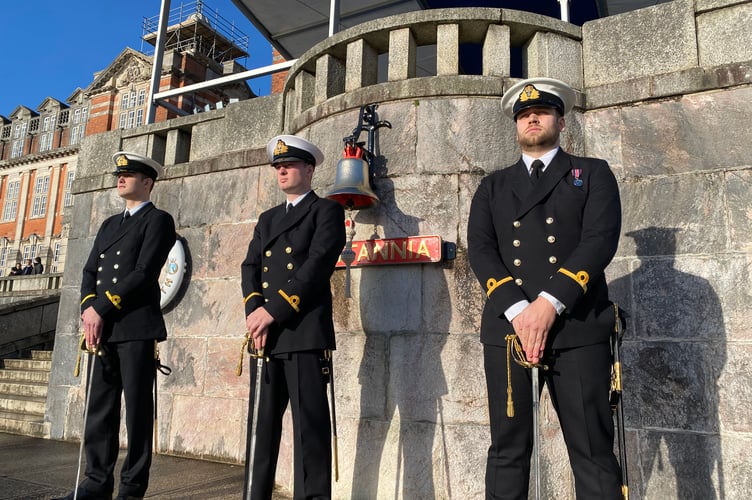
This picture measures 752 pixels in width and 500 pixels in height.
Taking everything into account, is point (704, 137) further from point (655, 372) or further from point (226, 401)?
point (226, 401)

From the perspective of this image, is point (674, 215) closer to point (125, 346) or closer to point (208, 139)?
point (125, 346)

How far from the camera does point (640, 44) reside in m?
4.40

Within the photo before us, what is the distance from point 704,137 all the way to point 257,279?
3.23 meters

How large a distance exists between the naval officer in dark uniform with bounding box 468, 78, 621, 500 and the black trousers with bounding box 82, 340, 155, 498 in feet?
7.30

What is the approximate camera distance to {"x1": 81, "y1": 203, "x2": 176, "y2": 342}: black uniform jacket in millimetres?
3674

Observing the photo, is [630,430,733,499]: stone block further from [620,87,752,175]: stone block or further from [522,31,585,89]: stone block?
[522,31,585,89]: stone block

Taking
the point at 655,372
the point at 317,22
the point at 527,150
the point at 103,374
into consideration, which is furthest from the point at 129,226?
the point at 317,22

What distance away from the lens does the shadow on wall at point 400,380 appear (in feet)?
12.9

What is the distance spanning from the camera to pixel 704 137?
4.04 meters

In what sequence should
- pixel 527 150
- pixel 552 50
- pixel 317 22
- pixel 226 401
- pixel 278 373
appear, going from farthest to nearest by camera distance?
pixel 317 22 < pixel 226 401 < pixel 552 50 < pixel 278 373 < pixel 527 150

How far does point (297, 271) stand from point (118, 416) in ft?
5.31

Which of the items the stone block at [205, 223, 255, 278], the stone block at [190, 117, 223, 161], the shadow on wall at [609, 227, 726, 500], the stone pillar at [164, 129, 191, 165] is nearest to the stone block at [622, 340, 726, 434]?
the shadow on wall at [609, 227, 726, 500]

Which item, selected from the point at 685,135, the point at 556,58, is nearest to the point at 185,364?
the point at 556,58

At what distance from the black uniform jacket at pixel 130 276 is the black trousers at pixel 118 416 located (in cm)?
11
